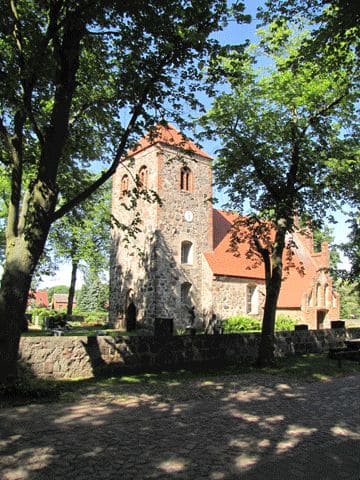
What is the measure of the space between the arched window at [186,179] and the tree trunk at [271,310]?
13768mm

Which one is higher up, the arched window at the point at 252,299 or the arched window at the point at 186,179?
the arched window at the point at 186,179

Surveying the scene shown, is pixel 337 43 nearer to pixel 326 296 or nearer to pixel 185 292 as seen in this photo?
pixel 185 292

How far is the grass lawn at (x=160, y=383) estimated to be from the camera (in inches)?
311

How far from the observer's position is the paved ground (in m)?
4.59

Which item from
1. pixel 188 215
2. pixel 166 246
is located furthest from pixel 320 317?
pixel 166 246

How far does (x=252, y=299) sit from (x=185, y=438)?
23.5 m

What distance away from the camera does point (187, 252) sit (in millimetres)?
26812

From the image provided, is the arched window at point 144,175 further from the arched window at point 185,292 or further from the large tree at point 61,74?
the large tree at point 61,74

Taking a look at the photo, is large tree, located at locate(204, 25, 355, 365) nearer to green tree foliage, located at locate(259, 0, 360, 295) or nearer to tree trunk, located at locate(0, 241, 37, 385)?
green tree foliage, located at locate(259, 0, 360, 295)

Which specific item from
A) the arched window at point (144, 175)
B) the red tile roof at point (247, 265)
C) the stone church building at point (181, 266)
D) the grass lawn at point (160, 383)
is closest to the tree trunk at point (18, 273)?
the grass lawn at point (160, 383)

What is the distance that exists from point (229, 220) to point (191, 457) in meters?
27.7

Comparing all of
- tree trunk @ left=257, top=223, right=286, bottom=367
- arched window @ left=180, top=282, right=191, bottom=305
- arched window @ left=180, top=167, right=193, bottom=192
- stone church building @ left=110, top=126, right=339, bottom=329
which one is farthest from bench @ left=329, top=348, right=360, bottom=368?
arched window @ left=180, top=167, right=193, bottom=192

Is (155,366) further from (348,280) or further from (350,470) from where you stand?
(348,280)

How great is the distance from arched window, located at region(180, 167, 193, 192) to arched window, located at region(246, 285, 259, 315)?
25.5 ft
